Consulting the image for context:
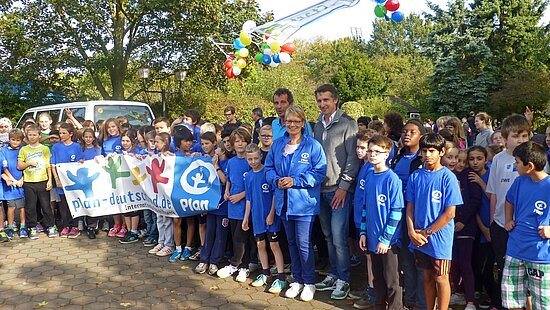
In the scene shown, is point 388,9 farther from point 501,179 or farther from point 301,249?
point 301,249

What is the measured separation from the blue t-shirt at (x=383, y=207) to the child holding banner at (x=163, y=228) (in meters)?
3.03

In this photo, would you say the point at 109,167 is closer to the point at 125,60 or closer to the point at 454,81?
the point at 125,60

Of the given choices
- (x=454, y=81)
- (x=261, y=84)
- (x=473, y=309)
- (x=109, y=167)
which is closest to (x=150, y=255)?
(x=109, y=167)

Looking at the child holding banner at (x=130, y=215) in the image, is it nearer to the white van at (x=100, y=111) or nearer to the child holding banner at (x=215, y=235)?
the child holding banner at (x=215, y=235)

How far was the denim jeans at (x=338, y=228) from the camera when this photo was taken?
176 inches

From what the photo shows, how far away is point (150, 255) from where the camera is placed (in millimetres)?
5895

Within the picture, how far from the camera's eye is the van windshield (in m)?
10.1

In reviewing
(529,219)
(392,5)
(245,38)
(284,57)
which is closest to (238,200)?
(529,219)

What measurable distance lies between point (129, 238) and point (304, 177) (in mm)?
3466

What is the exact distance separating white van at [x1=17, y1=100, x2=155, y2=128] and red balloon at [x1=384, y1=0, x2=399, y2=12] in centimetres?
611

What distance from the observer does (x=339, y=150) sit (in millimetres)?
4488

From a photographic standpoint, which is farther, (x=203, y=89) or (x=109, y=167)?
(x=203, y=89)

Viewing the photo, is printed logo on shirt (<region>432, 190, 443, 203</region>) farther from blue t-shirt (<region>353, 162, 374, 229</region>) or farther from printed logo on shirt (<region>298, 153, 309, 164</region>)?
printed logo on shirt (<region>298, 153, 309, 164</region>)

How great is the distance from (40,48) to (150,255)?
51.1 feet
